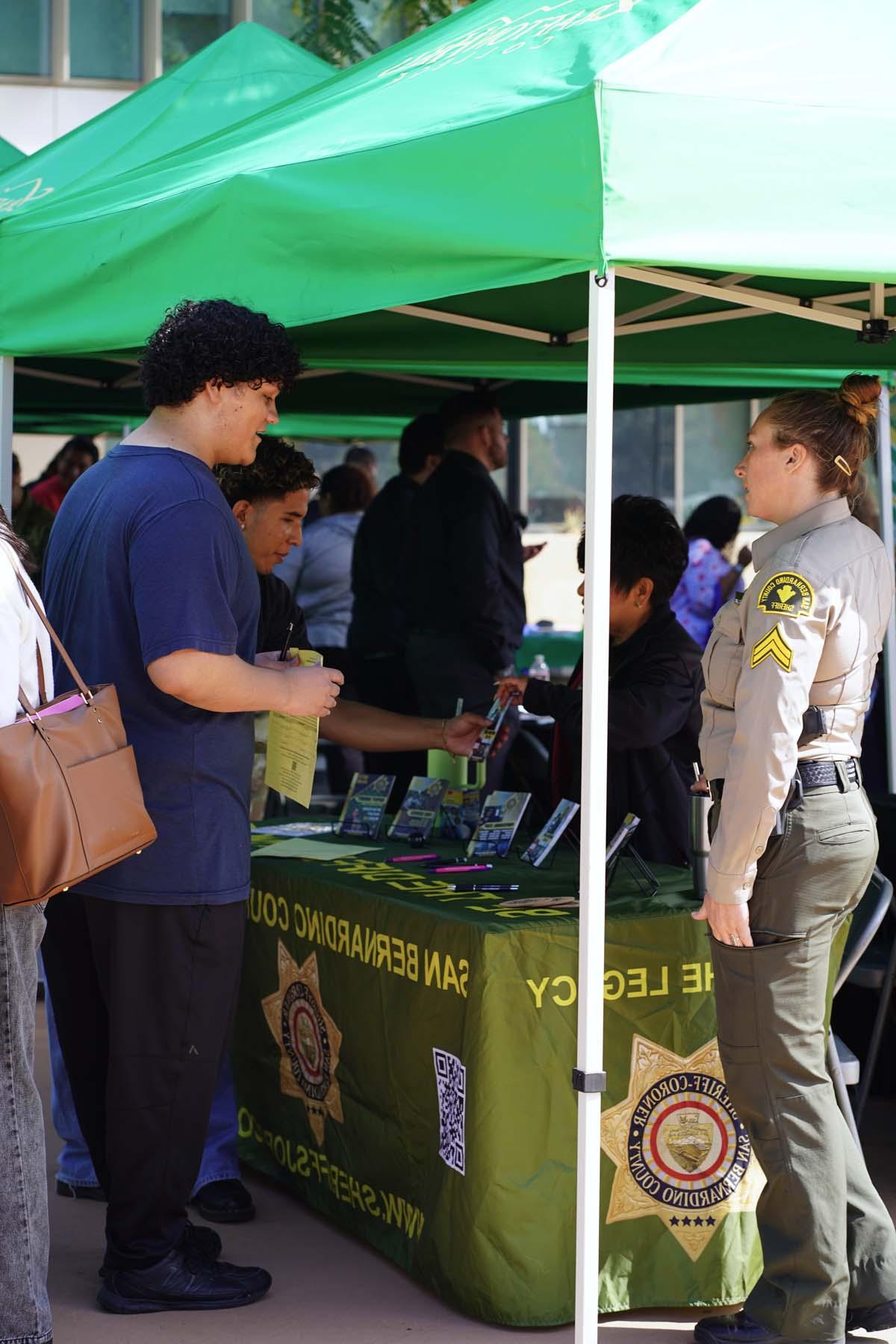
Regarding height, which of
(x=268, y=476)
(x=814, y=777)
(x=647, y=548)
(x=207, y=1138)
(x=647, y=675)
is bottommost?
(x=207, y=1138)

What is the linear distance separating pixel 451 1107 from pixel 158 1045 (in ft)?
1.86

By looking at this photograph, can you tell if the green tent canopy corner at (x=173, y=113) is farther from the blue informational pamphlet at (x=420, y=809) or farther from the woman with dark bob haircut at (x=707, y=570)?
the woman with dark bob haircut at (x=707, y=570)

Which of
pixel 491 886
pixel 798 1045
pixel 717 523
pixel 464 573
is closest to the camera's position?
pixel 798 1045

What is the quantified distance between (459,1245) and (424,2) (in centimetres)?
823

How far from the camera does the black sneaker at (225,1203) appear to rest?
11.6 feet

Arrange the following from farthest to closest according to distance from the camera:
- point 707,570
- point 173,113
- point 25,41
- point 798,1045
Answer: point 25,41, point 707,570, point 173,113, point 798,1045

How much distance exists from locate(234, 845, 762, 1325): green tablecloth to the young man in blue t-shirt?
16.1 inches

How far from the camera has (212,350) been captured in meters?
2.77

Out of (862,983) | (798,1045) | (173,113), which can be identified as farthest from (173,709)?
(173,113)

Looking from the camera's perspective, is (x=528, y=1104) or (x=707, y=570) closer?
(x=528, y=1104)

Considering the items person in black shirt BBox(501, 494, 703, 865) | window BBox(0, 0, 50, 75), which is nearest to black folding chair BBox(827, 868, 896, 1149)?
person in black shirt BBox(501, 494, 703, 865)

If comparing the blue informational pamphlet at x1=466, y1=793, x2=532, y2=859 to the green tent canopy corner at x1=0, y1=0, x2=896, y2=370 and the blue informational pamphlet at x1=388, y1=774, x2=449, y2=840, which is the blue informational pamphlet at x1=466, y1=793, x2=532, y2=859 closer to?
the blue informational pamphlet at x1=388, y1=774, x2=449, y2=840

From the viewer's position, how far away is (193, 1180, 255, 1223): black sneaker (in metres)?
3.55

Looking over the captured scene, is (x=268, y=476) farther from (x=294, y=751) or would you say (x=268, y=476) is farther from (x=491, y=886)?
(x=491, y=886)
